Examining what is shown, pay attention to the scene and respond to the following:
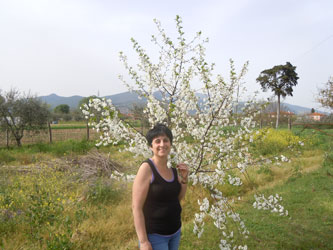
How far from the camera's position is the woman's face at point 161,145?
2.18 m

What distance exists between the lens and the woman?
1.99 metres

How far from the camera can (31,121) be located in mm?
13008

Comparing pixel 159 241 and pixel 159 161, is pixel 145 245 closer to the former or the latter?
pixel 159 241

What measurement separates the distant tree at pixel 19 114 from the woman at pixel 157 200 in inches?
500

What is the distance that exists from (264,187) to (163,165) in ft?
18.6

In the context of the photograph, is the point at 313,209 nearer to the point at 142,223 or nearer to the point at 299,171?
the point at 299,171

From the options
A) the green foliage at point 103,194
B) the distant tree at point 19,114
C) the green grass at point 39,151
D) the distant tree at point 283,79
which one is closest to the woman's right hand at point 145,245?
the green foliage at point 103,194

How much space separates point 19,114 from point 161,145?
519 inches

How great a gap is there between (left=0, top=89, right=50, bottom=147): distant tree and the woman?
1269cm

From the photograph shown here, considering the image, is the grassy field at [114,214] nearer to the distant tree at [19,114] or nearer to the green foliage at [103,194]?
the green foliage at [103,194]

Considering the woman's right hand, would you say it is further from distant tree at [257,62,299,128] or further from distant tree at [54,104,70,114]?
distant tree at [54,104,70,114]

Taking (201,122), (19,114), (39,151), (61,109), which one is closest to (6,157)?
(39,151)

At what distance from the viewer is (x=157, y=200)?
209cm

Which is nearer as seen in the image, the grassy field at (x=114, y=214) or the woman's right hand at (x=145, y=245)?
the woman's right hand at (x=145, y=245)
